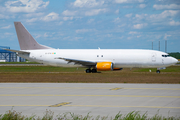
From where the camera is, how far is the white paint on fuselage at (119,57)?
4562 centimetres

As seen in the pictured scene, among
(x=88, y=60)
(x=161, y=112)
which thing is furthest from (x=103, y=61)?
(x=161, y=112)

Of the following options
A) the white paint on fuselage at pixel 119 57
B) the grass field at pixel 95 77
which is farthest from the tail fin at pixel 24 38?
the grass field at pixel 95 77

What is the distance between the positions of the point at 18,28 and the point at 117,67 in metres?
19.3

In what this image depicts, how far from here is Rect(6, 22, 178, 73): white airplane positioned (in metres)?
45.6

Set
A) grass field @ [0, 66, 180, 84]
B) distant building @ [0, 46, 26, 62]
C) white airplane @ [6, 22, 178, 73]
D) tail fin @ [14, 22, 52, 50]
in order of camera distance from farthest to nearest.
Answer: distant building @ [0, 46, 26, 62] < tail fin @ [14, 22, 52, 50] < white airplane @ [6, 22, 178, 73] < grass field @ [0, 66, 180, 84]

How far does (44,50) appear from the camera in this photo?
5022cm

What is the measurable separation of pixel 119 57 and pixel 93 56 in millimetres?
4406

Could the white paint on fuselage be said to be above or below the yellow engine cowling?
above

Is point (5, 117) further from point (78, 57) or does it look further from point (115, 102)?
point (78, 57)

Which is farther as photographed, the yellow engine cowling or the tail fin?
the tail fin

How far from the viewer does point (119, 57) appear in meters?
46.0

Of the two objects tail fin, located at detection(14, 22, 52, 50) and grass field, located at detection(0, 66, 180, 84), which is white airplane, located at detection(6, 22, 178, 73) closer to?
tail fin, located at detection(14, 22, 52, 50)

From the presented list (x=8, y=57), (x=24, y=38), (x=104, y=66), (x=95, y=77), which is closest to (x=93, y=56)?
(x=104, y=66)

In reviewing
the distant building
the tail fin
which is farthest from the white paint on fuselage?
the distant building
